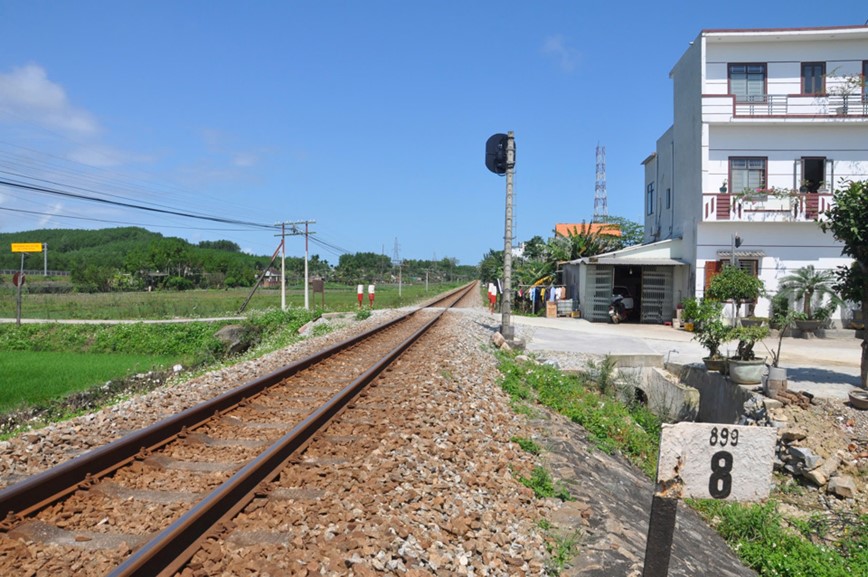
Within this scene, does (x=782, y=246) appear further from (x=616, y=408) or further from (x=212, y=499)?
(x=212, y=499)

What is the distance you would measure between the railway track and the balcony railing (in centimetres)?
1907

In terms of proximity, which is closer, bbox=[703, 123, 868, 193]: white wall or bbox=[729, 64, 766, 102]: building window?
bbox=[703, 123, 868, 193]: white wall

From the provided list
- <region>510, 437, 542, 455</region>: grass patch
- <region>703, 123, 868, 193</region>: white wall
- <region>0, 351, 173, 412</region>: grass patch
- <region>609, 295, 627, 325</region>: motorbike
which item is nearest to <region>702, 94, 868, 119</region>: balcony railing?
<region>703, 123, 868, 193</region>: white wall

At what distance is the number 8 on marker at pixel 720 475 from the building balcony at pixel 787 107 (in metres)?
20.8

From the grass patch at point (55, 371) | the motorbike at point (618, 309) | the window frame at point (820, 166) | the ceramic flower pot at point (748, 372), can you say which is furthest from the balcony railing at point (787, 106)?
the grass patch at point (55, 371)

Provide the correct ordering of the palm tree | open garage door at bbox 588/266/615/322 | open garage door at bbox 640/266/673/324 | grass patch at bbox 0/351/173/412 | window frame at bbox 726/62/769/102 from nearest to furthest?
grass patch at bbox 0/351/173/412, the palm tree, window frame at bbox 726/62/769/102, open garage door at bbox 640/266/673/324, open garage door at bbox 588/266/615/322

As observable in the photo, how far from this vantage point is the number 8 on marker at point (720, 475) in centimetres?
289

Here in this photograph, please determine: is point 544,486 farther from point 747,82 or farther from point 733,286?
point 747,82

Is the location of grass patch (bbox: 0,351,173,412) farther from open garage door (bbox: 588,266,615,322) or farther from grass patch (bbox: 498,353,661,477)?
open garage door (bbox: 588,266,615,322)

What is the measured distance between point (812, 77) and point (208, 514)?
80.8 feet

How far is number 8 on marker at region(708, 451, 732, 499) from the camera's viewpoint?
114 inches

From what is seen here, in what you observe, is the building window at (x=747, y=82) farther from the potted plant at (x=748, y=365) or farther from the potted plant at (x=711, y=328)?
the potted plant at (x=748, y=365)

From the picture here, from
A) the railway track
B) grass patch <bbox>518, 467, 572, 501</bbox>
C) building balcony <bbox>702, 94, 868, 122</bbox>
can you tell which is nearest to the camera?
the railway track

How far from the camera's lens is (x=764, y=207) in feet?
67.1
